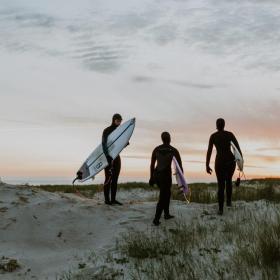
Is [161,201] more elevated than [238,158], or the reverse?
[238,158]

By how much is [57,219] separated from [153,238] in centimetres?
273

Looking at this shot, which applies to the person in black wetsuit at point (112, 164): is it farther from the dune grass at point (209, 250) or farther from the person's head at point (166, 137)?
the dune grass at point (209, 250)

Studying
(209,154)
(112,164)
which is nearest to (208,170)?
(209,154)

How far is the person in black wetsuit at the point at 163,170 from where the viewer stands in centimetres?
1136

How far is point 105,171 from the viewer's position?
42.5 feet

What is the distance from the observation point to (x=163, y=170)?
37.3 ft

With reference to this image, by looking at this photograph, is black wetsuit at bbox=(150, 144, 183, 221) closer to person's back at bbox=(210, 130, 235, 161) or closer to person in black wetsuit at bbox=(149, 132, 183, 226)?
person in black wetsuit at bbox=(149, 132, 183, 226)

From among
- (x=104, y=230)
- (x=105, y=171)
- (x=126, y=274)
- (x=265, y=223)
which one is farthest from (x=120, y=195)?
(x=126, y=274)

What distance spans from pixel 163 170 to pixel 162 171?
0.11ft

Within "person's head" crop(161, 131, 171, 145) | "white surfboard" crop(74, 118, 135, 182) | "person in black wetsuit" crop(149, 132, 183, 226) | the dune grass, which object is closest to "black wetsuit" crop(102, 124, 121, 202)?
"white surfboard" crop(74, 118, 135, 182)

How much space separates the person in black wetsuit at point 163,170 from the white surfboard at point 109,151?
1532 millimetres

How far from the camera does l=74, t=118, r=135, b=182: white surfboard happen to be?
12.8 meters

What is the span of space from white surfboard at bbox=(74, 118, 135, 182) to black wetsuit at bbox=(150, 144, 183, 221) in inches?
60.2

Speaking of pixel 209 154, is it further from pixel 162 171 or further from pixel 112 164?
pixel 112 164
